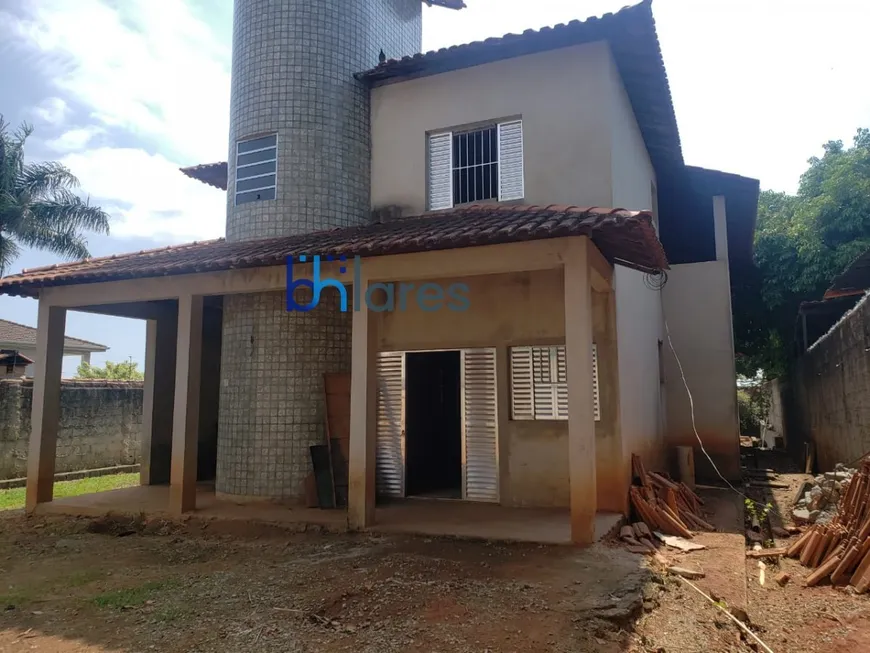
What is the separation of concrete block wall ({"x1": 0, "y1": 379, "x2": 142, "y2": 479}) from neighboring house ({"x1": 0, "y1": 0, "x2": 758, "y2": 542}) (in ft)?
13.5

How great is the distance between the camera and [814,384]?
1420cm

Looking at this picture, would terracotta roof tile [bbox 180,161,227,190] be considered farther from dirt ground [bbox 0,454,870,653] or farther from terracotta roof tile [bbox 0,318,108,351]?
terracotta roof tile [bbox 0,318,108,351]

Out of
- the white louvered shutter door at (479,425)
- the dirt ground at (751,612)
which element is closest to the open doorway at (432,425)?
the white louvered shutter door at (479,425)

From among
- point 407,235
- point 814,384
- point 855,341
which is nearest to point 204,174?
point 407,235

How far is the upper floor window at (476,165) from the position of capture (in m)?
9.00

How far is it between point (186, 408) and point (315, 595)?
4.00 meters

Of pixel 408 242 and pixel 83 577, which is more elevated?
pixel 408 242

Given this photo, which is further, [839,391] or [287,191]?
[839,391]

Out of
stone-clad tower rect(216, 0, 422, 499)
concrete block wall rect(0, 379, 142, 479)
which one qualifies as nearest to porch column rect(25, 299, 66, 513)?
stone-clad tower rect(216, 0, 422, 499)

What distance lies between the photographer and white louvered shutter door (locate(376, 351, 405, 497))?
29.9 ft

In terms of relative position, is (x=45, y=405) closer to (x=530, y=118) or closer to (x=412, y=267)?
(x=412, y=267)

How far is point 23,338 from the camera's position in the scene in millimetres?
29922

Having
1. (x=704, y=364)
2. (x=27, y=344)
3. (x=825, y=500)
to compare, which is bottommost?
(x=825, y=500)

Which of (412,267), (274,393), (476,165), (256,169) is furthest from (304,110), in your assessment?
(274,393)
